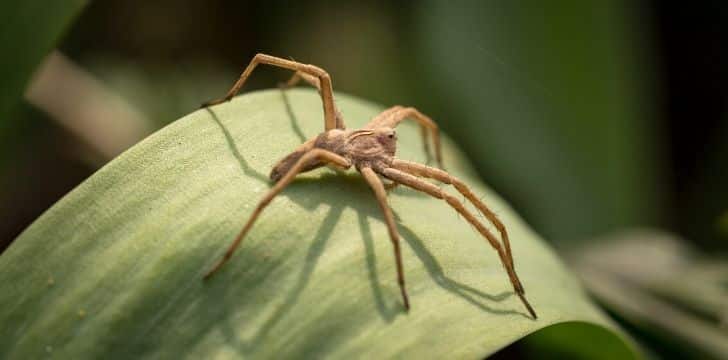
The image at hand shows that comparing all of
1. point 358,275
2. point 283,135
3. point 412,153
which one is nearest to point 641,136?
point 412,153

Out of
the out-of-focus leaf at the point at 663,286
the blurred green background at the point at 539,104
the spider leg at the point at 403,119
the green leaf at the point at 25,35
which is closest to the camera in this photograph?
the green leaf at the point at 25,35

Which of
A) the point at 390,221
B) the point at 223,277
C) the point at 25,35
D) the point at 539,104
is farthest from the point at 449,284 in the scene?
the point at 539,104

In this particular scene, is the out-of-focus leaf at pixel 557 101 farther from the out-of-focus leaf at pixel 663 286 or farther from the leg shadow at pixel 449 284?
the leg shadow at pixel 449 284

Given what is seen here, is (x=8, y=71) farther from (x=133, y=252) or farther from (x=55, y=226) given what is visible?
(x=133, y=252)

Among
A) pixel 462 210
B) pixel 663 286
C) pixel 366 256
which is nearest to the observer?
pixel 366 256

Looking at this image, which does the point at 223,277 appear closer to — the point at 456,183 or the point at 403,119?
the point at 456,183

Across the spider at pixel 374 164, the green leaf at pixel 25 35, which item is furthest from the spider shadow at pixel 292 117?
the green leaf at pixel 25 35
